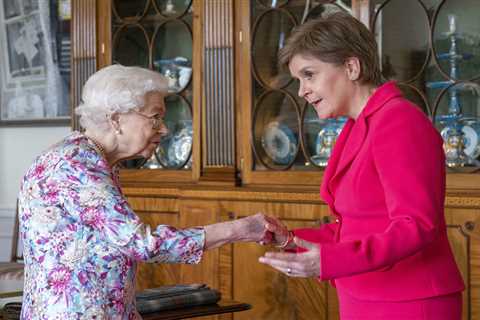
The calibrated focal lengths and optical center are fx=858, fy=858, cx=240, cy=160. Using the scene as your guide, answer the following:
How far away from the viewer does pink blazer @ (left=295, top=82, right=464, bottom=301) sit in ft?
5.79

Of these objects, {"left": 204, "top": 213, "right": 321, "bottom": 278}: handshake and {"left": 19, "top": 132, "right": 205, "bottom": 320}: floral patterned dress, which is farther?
{"left": 19, "top": 132, "right": 205, "bottom": 320}: floral patterned dress

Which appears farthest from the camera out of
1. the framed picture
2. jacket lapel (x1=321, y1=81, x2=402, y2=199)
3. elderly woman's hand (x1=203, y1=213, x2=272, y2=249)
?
the framed picture

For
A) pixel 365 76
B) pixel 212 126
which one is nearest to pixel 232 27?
pixel 212 126

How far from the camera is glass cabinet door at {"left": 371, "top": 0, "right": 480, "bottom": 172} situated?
10.8ft

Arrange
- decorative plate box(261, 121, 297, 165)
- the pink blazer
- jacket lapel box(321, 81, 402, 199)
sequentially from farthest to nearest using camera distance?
decorative plate box(261, 121, 297, 165) → jacket lapel box(321, 81, 402, 199) → the pink blazer

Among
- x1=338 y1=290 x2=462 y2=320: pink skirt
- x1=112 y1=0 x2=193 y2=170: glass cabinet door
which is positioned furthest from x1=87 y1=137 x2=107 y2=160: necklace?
x1=112 y1=0 x2=193 y2=170: glass cabinet door

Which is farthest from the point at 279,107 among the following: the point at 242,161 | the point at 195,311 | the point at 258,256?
the point at 195,311

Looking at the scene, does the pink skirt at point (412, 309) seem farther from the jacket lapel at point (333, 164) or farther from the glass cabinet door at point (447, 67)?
the glass cabinet door at point (447, 67)

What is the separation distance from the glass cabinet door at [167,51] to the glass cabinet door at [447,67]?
1037 millimetres

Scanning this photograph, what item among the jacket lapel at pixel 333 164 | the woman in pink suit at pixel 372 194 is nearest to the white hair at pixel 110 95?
the woman in pink suit at pixel 372 194

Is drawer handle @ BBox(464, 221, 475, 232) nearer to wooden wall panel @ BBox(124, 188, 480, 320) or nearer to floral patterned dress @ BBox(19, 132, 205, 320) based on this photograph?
wooden wall panel @ BBox(124, 188, 480, 320)

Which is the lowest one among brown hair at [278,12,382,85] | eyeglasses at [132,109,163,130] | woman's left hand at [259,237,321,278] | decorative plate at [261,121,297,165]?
woman's left hand at [259,237,321,278]

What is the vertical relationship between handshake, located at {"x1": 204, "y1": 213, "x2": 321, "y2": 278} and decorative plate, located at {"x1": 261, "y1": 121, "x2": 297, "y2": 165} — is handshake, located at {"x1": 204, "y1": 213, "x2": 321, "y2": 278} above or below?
below

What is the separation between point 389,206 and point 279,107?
194 cm
